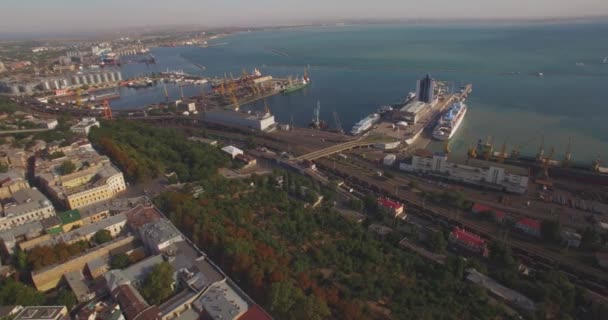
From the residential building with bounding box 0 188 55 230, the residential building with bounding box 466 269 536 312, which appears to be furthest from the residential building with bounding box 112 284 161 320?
the residential building with bounding box 466 269 536 312

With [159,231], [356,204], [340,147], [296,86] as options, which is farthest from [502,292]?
[296,86]

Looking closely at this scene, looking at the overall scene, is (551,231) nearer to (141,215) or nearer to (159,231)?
(159,231)

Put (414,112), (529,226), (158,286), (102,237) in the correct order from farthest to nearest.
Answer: (414,112), (529,226), (102,237), (158,286)

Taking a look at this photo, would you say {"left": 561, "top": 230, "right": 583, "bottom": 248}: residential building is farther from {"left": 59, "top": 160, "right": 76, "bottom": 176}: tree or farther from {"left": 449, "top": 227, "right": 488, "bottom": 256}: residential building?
{"left": 59, "top": 160, "right": 76, "bottom": 176}: tree

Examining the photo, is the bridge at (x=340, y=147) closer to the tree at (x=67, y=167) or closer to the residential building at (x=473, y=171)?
the residential building at (x=473, y=171)

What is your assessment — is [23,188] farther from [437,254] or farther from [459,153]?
[459,153]

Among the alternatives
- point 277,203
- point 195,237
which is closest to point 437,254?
point 277,203

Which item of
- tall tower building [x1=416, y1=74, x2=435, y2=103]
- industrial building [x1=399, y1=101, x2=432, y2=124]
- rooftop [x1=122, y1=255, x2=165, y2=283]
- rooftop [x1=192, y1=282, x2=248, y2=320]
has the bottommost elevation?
rooftop [x1=192, y1=282, x2=248, y2=320]
